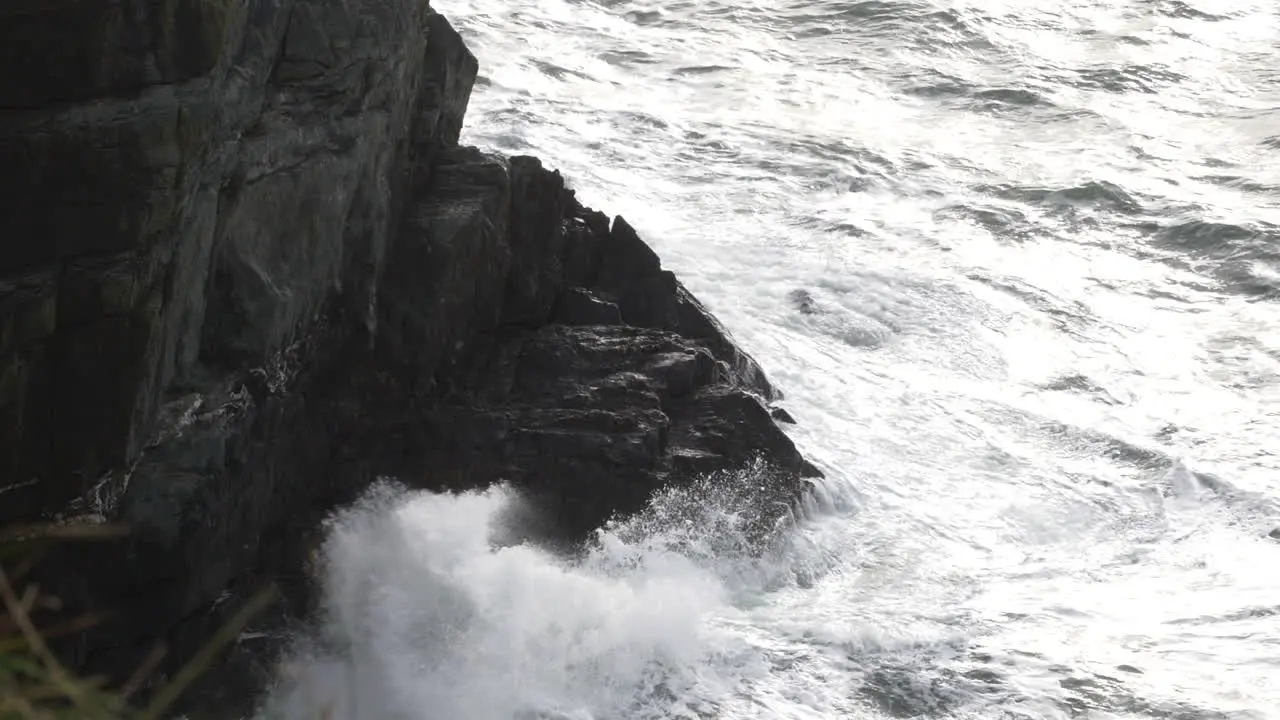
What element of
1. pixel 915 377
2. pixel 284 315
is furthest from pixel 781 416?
pixel 284 315

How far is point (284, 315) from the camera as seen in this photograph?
10109 mm

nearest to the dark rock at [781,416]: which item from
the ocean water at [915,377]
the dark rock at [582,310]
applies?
the ocean water at [915,377]

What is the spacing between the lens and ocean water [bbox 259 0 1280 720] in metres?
10.8

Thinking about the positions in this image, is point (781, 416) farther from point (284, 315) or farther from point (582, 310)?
point (284, 315)

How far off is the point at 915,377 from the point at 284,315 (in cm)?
751

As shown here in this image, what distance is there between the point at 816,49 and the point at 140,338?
57.2 ft

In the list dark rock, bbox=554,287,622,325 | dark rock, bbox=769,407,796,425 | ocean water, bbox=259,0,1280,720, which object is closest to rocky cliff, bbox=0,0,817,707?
dark rock, bbox=554,287,622,325

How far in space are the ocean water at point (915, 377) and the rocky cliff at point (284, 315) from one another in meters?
0.55

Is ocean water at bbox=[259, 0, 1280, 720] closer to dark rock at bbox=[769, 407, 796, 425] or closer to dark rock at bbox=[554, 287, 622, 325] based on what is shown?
dark rock at bbox=[769, 407, 796, 425]

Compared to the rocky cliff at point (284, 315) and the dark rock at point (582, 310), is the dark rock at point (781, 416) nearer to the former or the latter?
the rocky cliff at point (284, 315)

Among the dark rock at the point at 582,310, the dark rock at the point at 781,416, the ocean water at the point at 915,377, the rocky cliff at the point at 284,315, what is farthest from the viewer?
the dark rock at the point at 781,416

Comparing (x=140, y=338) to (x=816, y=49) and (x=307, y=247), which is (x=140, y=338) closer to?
(x=307, y=247)

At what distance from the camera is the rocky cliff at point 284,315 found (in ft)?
26.0

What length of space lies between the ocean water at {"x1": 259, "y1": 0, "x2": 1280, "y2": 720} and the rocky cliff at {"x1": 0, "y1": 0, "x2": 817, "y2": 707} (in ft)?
1.82
